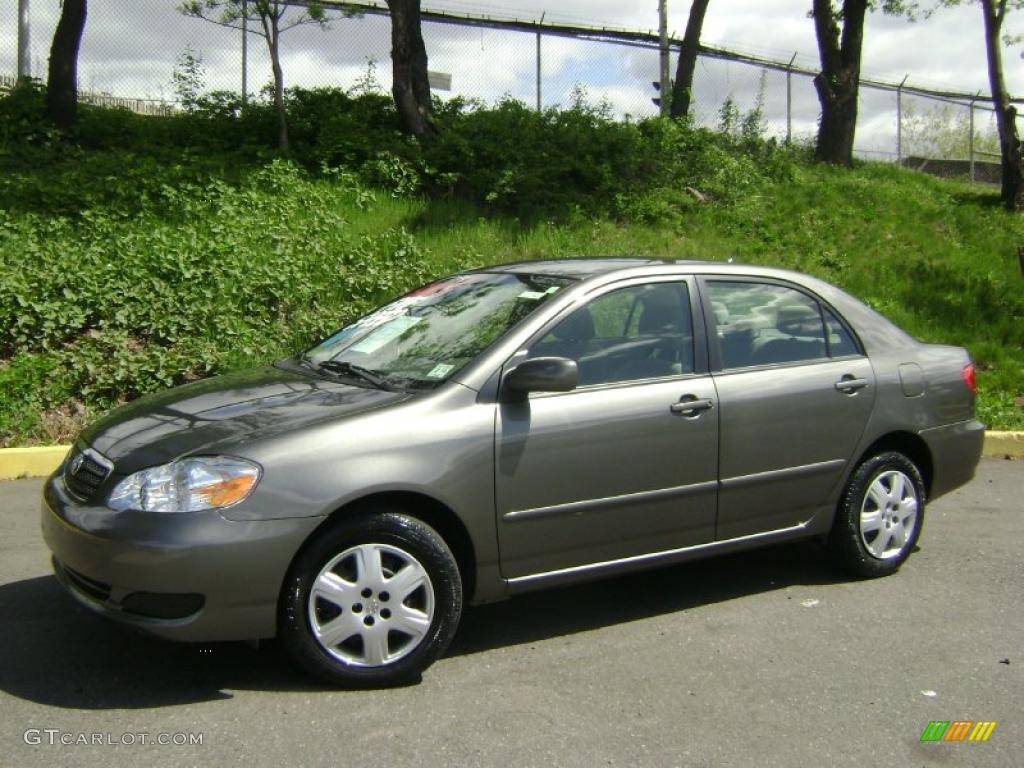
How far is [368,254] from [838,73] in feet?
31.5

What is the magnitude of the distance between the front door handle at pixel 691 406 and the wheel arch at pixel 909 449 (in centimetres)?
104

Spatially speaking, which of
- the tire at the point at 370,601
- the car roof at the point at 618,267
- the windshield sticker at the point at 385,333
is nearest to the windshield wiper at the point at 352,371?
the windshield sticker at the point at 385,333

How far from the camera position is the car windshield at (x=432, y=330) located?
4715 mm

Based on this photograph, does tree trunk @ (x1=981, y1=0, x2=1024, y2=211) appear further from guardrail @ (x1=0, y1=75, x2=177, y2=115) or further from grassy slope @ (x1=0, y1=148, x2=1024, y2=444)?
guardrail @ (x1=0, y1=75, x2=177, y2=115)

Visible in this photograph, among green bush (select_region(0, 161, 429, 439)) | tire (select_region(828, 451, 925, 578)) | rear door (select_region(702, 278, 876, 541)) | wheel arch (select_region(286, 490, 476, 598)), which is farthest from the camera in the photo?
green bush (select_region(0, 161, 429, 439))

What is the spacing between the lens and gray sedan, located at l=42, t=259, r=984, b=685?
395 centimetres

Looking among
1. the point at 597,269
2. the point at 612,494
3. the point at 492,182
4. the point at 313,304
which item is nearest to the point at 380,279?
the point at 313,304

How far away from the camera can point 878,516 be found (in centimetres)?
564

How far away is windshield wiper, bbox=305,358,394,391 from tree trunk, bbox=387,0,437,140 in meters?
9.37

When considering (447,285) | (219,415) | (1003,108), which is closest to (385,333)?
(447,285)

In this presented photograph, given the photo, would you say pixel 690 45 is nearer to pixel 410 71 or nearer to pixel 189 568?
pixel 410 71

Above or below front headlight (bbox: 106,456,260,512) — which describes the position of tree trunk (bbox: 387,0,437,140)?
above

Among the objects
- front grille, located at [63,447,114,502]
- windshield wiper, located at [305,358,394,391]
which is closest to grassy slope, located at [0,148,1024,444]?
windshield wiper, located at [305,358,394,391]
